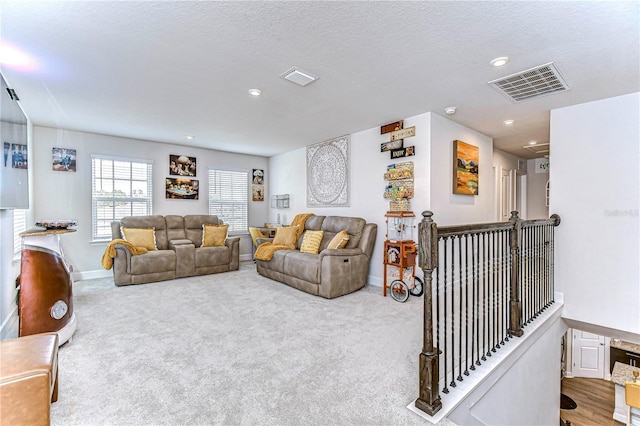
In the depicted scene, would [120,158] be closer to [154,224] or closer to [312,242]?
[154,224]

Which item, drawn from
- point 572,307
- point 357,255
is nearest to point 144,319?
point 357,255

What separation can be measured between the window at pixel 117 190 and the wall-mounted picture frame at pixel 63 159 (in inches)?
10.5

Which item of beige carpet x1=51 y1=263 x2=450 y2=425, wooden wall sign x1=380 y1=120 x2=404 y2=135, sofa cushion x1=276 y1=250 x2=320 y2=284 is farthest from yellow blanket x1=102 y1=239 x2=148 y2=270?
wooden wall sign x1=380 y1=120 x2=404 y2=135

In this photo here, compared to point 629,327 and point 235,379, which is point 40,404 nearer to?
point 235,379

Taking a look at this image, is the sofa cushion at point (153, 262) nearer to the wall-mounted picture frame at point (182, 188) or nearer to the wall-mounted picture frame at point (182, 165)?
the wall-mounted picture frame at point (182, 188)

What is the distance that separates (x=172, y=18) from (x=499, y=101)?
344 cm

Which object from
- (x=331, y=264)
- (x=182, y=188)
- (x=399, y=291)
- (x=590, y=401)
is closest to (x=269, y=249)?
(x=331, y=264)

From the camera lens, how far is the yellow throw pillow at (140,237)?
4.81m

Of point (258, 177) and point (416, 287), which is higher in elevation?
point (258, 177)

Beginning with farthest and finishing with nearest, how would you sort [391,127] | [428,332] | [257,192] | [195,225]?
[257,192] < [195,225] < [391,127] < [428,332]

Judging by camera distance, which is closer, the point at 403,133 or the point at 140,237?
the point at 403,133

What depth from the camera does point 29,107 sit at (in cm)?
368

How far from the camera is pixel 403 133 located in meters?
4.18

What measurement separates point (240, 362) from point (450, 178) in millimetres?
3669
